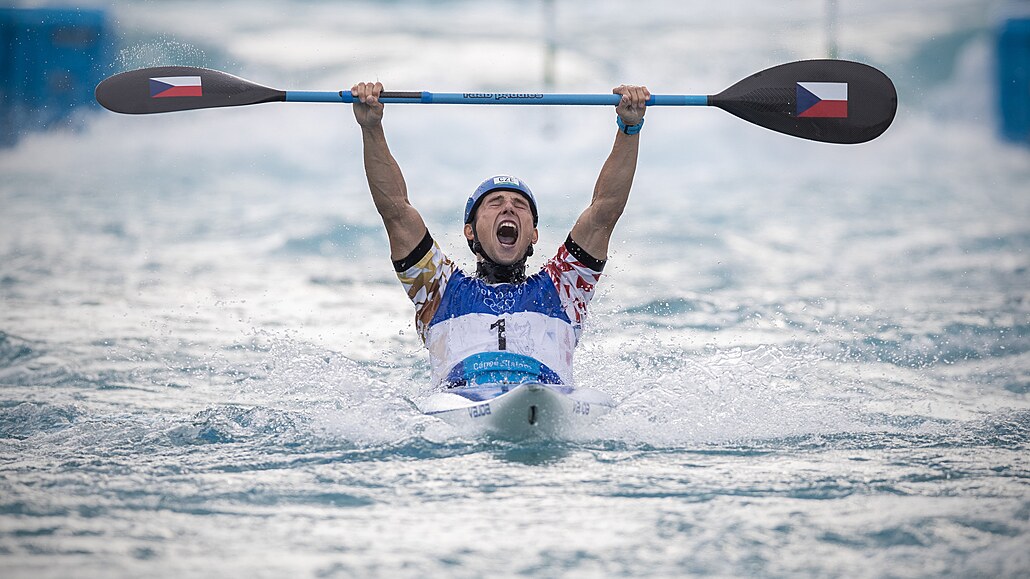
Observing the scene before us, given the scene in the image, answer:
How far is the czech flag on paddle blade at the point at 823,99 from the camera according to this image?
530 centimetres

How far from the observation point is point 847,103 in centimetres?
530

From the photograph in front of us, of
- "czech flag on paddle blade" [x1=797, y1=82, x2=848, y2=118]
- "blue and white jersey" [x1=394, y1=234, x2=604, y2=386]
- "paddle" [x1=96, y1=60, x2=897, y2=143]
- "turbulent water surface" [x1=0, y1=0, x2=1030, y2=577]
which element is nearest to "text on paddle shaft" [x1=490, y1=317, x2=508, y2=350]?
"blue and white jersey" [x1=394, y1=234, x2=604, y2=386]

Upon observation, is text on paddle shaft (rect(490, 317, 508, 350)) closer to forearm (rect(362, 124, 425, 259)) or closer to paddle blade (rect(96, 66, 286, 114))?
forearm (rect(362, 124, 425, 259))

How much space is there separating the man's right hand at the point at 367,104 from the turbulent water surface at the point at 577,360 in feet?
3.72

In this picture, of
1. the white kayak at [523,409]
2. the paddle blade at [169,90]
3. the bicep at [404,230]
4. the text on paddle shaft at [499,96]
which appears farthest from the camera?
the paddle blade at [169,90]

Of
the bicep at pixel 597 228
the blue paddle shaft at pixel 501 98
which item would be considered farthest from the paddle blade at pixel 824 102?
the bicep at pixel 597 228

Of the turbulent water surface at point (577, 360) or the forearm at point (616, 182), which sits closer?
the turbulent water surface at point (577, 360)

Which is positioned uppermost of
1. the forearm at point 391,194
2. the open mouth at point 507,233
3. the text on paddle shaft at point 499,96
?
the text on paddle shaft at point 499,96

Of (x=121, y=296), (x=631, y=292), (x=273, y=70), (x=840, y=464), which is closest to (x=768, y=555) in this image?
(x=840, y=464)

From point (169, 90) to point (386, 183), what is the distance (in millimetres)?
1241

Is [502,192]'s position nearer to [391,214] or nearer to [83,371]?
[391,214]

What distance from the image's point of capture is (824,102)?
209 inches

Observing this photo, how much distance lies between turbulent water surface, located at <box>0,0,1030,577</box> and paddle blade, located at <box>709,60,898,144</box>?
3.95 ft

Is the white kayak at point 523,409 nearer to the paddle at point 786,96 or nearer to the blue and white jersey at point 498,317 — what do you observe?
the blue and white jersey at point 498,317
